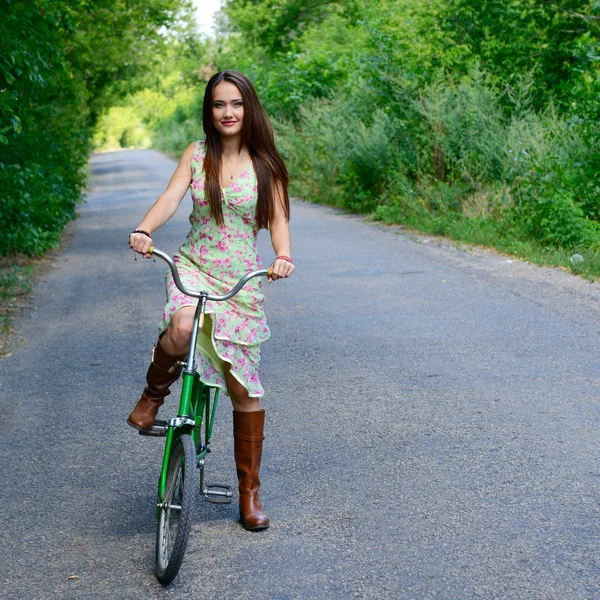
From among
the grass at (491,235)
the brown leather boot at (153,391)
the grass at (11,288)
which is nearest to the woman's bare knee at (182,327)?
the brown leather boot at (153,391)

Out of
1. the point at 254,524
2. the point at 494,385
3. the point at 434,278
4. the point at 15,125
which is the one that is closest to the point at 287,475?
the point at 254,524

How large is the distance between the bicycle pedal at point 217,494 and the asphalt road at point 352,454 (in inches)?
4.4

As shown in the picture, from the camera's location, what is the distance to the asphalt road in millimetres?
3752

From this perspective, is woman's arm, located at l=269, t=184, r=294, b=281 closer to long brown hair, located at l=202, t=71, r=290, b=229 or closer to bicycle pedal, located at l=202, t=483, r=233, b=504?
long brown hair, located at l=202, t=71, r=290, b=229

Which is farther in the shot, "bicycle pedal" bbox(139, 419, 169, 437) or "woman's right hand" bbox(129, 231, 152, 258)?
"bicycle pedal" bbox(139, 419, 169, 437)

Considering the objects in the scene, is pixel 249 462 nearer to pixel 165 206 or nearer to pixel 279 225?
pixel 279 225

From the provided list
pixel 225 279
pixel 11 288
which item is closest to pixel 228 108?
pixel 225 279

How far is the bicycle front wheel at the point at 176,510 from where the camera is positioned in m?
3.53

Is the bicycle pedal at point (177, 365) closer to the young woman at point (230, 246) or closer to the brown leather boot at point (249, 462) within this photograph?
the young woman at point (230, 246)

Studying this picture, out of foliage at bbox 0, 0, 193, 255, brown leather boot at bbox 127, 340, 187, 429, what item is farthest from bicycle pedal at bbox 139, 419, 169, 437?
foliage at bbox 0, 0, 193, 255

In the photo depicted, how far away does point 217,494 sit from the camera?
13.8 feet

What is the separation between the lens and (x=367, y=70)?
19.9m

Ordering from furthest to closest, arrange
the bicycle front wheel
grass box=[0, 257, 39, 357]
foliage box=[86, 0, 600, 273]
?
foliage box=[86, 0, 600, 273] < grass box=[0, 257, 39, 357] < the bicycle front wheel

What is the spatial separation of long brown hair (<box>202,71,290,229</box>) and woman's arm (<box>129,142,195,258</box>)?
0.10 m
